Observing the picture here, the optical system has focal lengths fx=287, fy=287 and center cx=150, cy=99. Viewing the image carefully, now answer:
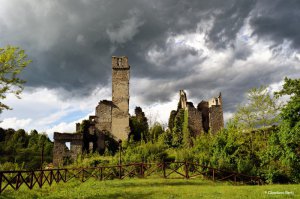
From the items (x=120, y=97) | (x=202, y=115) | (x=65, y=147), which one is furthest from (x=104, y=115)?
(x=202, y=115)

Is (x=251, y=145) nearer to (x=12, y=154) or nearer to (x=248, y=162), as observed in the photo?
(x=248, y=162)

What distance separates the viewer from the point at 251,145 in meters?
25.6

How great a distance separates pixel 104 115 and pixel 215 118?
53.6ft

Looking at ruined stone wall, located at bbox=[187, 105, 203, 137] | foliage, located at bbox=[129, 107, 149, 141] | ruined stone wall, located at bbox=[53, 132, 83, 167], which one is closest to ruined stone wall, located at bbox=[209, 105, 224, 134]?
ruined stone wall, located at bbox=[187, 105, 203, 137]

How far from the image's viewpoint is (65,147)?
113 feet

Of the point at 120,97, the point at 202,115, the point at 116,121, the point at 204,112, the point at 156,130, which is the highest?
the point at 120,97

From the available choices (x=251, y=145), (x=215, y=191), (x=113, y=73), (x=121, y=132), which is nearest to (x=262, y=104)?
(x=251, y=145)

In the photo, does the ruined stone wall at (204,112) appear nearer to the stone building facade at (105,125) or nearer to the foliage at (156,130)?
the foliage at (156,130)

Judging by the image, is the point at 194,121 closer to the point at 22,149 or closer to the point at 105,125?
the point at 105,125

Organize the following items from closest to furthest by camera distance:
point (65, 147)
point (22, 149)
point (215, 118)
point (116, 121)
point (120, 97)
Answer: point (65, 147) < point (116, 121) < point (120, 97) < point (215, 118) < point (22, 149)

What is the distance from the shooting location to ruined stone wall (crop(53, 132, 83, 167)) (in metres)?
34.0

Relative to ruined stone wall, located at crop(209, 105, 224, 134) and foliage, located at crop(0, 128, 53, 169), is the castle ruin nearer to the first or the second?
ruined stone wall, located at crop(209, 105, 224, 134)

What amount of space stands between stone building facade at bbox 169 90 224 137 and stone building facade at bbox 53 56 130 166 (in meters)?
7.30

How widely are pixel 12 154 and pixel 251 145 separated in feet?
119
